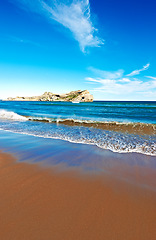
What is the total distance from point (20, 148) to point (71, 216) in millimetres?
4663

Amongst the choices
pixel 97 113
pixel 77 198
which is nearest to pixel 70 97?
pixel 97 113

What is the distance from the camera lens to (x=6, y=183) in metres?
3.39

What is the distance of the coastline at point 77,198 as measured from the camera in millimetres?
2162

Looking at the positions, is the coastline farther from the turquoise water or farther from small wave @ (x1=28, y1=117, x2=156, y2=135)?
the turquoise water

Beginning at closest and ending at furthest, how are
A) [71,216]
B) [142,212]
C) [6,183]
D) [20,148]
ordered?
[71,216]
[142,212]
[6,183]
[20,148]

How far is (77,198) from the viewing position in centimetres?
291

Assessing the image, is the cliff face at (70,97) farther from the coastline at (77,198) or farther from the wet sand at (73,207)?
the wet sand at (73,207)

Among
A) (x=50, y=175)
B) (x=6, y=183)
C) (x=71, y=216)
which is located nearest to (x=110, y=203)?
(x=71, y=216)

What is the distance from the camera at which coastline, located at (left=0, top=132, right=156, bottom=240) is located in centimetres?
216

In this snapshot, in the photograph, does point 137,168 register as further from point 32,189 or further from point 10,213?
point 10,213

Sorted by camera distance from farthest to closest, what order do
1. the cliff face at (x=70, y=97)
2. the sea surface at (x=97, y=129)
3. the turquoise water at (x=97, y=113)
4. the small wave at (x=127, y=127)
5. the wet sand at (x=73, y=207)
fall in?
the cliff face at (x=70, y=97) < the turquoise water at (x=97, y=113) < the small wave at (x=127, y=127) < the sea surface at (x=97, y=129) < the wet sand at (x=73, y=207)

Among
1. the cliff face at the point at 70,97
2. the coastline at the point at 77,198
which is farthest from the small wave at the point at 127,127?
the cliff face at the point at 70,97

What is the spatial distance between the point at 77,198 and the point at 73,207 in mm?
293

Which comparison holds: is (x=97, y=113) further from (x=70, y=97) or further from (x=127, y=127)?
(x=70, y=97)
